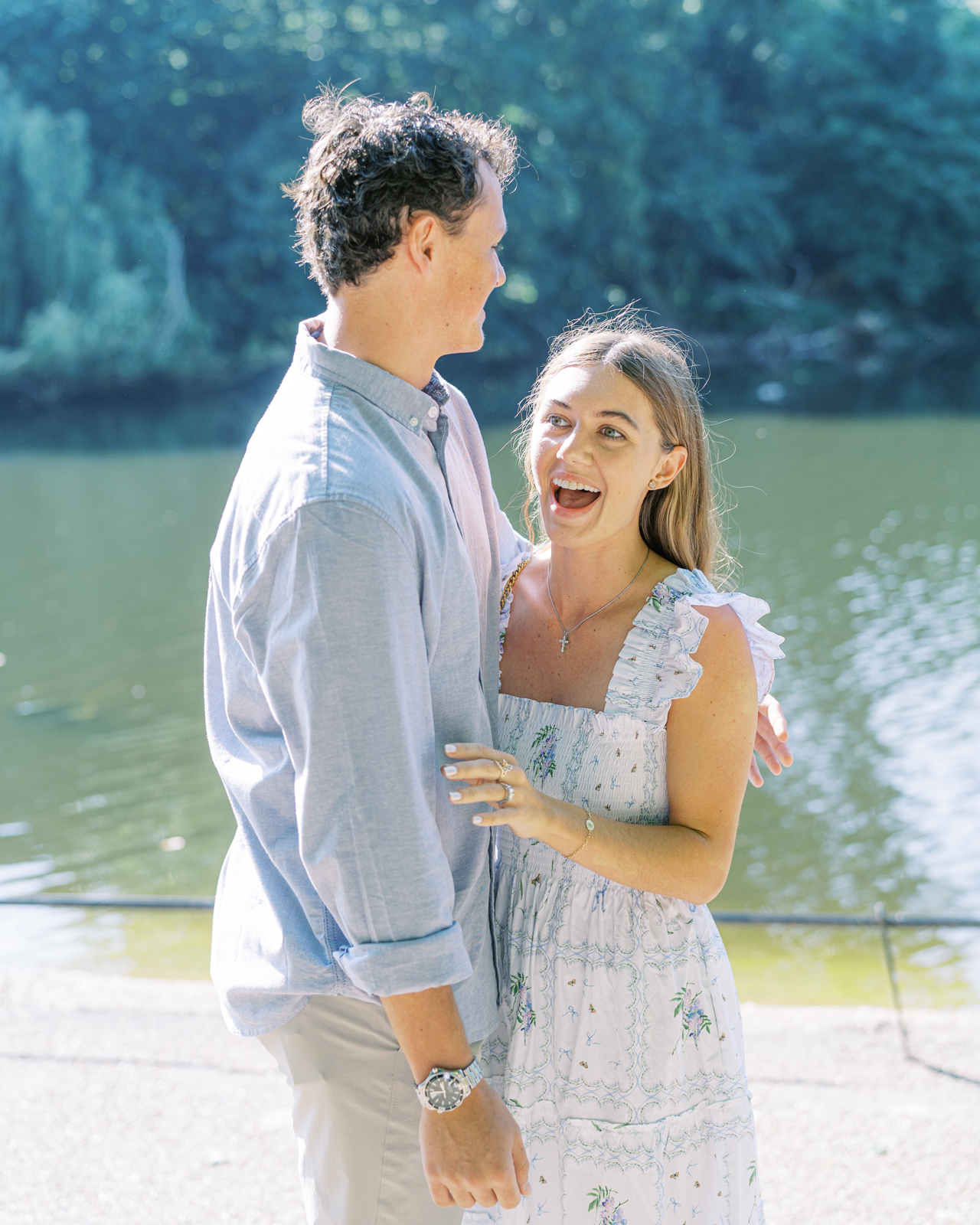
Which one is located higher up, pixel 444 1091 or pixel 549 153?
pixel 549 153

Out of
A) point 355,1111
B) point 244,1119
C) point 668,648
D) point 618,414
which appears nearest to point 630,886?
point 668,648

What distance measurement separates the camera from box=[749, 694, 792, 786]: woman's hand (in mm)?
2180

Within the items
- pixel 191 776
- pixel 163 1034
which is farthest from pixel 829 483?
pixel 163 1034

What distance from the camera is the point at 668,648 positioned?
1835 millimetres

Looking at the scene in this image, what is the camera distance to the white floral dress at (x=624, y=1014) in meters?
1.81

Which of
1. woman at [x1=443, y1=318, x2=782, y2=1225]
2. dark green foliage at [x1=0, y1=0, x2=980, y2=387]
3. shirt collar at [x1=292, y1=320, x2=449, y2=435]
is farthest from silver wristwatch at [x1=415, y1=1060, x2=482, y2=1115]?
dark green foliage at [x1=0, y1=0, x2=980, y2=387]

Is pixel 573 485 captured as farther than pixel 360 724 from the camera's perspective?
Yes

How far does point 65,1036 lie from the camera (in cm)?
338

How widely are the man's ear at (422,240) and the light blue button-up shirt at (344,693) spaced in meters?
0.13

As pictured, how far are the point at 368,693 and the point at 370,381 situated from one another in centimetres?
39

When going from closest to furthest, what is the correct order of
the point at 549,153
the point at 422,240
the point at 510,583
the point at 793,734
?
the point at 422,240 → the point at 510,583 → the point at 793,734 → the point at 549,153

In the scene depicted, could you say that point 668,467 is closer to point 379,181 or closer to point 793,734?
point 379,181

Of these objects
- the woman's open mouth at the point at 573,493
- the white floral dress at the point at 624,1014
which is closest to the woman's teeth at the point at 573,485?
the woman's open mouth at the point at 573,493

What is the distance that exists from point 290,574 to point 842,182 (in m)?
36.6
